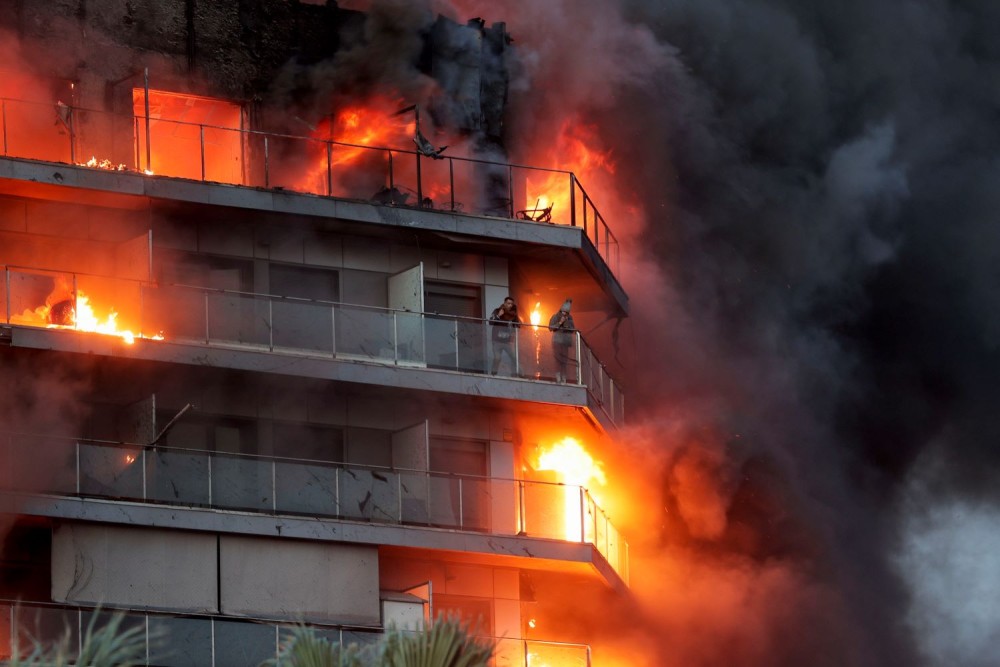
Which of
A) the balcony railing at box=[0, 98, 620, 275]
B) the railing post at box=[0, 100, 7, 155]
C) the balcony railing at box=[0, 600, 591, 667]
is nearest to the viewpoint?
the balcony railing at box=[0, 600, 591, 667]

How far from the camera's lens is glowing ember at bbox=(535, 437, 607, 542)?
171 ft

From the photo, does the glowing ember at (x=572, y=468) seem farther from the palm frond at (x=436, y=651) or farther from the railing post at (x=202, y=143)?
the palm frond at (x=436, y=651)

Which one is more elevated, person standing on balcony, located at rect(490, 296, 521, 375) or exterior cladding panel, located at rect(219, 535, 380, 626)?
person standing on balcony, located at rect(490, 296, 521, 375)

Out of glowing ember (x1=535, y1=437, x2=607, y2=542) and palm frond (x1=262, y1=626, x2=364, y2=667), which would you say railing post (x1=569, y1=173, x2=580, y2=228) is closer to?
glowing ember (x1=535, y1=437, x2=607, y2=542)

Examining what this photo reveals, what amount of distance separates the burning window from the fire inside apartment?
7 centimetres

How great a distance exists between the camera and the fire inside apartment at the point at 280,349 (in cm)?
4706

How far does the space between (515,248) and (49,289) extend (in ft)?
34.4

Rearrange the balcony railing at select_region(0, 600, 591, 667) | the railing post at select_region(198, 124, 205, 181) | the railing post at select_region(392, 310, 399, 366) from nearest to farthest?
the balcony railing at select_region(0, 600, 591, 667) < the railing post at select_region(198, 124, 205, 181) < the railing post at select_region(392, 310, 399, 366)

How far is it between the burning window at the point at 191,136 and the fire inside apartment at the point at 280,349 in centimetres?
7

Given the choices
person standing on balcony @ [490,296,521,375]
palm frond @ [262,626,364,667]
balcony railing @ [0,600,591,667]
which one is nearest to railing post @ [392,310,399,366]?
person standing on balcony @ [490,296,521,375]

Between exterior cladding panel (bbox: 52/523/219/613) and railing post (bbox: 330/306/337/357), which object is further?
railing post (bbox: 330/306/337/357)

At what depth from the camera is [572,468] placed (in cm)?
5481

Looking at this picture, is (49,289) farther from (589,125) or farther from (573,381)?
(589,125)

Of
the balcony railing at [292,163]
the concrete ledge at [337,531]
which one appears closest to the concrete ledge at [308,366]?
the concrete ledge at [337,531]
